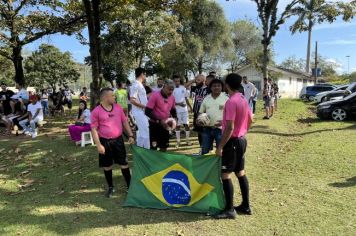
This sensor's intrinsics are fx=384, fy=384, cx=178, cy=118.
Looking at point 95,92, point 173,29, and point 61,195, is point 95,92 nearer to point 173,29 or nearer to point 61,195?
point 61,195

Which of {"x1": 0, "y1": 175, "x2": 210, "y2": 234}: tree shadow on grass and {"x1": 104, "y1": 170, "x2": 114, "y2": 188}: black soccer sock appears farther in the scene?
{"x1": 104, "y1": 170, "x2": 114, "y2": 188}: black soccer sock

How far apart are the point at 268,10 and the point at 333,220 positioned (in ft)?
46.8

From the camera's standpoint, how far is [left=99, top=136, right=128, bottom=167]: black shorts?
6.25m

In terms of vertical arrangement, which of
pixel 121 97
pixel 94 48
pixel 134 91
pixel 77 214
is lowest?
pixel 77 214

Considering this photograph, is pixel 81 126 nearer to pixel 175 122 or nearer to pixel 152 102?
pixel 152 102

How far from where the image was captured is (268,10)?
58.6 ft

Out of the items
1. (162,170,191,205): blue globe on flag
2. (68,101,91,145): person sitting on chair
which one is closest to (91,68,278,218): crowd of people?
(162,170,191,205): blue globe on flag

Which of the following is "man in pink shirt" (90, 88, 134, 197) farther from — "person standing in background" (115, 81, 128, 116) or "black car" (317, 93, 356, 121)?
"black car" (317, 93, 356, 121)

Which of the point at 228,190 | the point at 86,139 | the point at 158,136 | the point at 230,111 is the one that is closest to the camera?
the point at 230,111

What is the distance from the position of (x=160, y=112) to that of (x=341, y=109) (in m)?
11.0

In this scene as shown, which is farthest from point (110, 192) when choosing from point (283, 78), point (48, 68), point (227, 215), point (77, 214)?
point (48, 68)

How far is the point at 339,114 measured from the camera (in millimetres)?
15688

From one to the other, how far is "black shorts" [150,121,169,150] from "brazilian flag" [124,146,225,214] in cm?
125

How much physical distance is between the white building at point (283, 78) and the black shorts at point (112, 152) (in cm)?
4125
